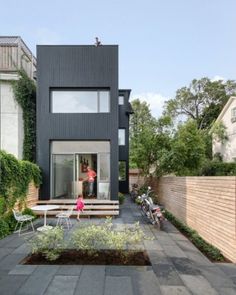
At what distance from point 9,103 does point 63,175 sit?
13.2ft

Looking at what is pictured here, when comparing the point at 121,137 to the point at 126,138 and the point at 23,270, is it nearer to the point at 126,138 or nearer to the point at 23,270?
the point at 126,138

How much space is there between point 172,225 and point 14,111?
8362 millimetres

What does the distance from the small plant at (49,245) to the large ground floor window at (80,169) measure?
6.82m

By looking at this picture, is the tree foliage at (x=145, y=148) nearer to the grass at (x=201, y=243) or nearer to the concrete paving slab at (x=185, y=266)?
the grass at (x=201, y=243)

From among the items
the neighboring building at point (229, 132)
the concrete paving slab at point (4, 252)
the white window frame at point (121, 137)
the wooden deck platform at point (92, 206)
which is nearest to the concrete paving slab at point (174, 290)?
the concrete paving slab at point (4, 252)

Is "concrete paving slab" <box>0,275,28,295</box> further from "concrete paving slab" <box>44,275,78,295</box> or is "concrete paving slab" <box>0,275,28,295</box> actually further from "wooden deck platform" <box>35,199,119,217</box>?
"wooden deck platform" <box>35,199,119,217</box>

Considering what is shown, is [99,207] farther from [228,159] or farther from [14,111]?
[228,159]

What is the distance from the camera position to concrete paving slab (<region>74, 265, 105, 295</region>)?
4.09 metres

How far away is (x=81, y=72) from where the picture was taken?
12.6m

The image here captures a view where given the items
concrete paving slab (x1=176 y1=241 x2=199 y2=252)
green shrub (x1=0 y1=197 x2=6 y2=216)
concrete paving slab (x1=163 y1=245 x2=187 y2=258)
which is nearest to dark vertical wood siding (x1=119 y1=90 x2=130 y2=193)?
green shrub (x1=0 y1=197 x2=6 y2=216)

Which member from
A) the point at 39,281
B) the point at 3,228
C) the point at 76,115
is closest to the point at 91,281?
the point at 39,281

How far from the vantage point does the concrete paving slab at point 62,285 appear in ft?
13.3

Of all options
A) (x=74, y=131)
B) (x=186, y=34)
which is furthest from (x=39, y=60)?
(x=186, y=34)

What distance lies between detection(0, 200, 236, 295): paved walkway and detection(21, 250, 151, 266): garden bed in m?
0.20
